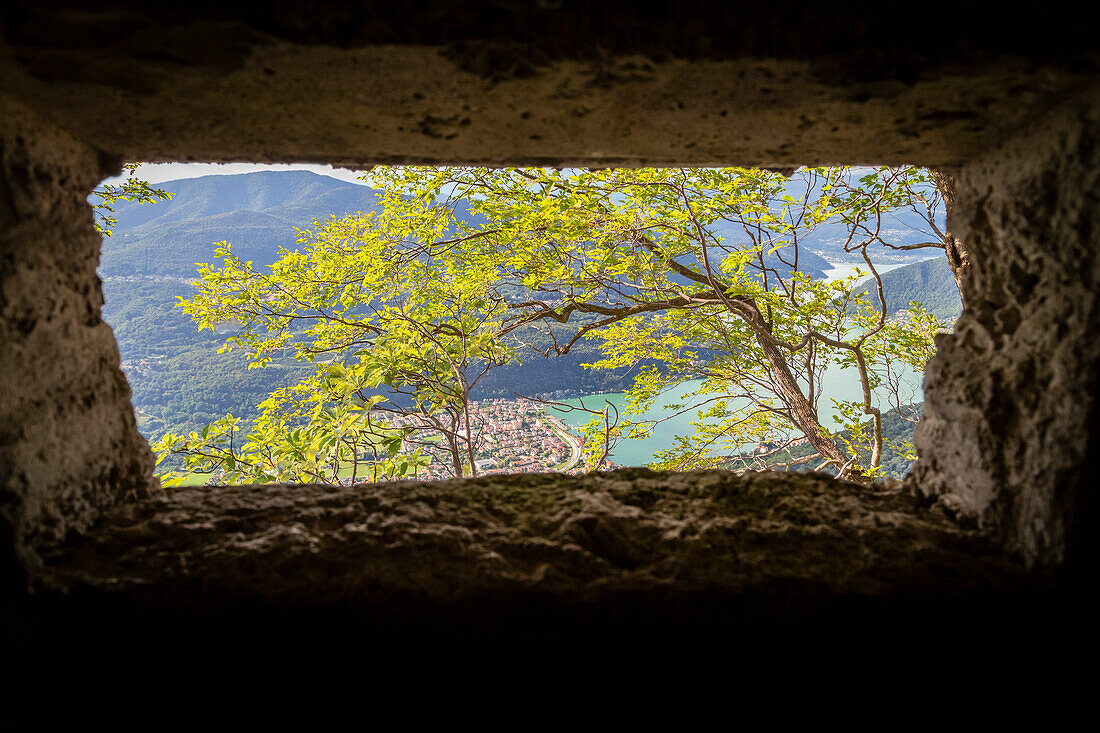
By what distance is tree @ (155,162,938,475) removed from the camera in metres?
3.53

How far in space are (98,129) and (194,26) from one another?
38cm

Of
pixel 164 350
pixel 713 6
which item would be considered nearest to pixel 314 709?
pixel 713 6

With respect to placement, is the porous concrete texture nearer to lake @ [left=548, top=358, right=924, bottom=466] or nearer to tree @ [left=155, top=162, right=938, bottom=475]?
tree @ [left=155, top=162, right=938, bottom=475]

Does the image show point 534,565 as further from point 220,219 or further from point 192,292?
point 220,219

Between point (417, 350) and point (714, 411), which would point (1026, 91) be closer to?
point (417, 350)

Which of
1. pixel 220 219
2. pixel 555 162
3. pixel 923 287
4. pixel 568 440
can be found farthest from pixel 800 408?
pixel 220 219

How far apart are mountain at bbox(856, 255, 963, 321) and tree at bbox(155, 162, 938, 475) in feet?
4.18

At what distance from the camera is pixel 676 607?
2.72ft

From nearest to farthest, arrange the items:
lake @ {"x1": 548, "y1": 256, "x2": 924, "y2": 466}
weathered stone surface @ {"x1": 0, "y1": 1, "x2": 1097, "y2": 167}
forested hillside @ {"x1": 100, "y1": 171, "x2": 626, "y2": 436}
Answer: weathered stone surface @ {"x1": 0, "y1": 1, "x2": 1097, "y2": 167} → lake @ {"x1": 548, "y1": 256, "x2": 924, "y2": 466} → forested hillside @ {"x1": 100, "y1": 171, "x2": 626, "y2": 436}

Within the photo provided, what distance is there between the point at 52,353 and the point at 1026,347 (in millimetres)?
1667

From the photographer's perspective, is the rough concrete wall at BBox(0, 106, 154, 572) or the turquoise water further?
the turquoise water

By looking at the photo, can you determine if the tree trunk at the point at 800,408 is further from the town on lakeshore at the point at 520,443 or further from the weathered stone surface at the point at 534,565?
the weathered stone surface at the point at 534,565

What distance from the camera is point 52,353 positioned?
86 cm

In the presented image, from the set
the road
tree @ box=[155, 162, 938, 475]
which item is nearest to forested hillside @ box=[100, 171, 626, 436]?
the road
